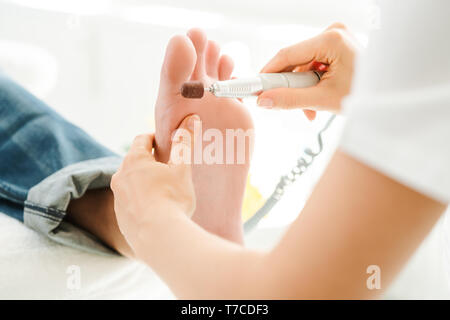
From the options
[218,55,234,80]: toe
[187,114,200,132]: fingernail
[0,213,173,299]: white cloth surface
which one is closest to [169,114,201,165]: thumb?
[187,114,200,132]: fingernail

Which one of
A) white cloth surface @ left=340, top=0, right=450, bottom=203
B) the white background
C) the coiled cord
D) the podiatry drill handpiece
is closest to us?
white cloth surface @ left=340, top=0, right=450, bottom=203

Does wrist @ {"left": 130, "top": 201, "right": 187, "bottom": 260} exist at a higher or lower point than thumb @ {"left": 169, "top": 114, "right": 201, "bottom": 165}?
lower

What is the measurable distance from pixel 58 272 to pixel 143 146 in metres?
0.20

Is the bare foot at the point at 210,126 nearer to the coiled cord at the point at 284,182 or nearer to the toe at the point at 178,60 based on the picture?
the toe at the point at 178,60

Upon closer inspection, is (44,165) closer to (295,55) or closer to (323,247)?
(295,55)

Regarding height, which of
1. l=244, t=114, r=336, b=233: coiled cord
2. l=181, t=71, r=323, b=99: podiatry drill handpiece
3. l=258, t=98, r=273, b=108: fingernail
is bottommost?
l=244, t=114, r=336, b=233: coiled cord

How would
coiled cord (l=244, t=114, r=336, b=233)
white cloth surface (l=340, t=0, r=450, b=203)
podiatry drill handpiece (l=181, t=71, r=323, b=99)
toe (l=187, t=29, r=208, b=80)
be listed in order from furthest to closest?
coiled cord (l=244, t=114, r=336, b=233)
toe (l=187, t=29, r=208, b=80)
podiatry drill handpiece (l=181, t=71, r=323, b=99)
white cloth surface (l=340, t=0, r=450, b=203)

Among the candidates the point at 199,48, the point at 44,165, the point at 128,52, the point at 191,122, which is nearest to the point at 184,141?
the point at 191,122

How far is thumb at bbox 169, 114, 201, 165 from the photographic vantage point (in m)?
0.49

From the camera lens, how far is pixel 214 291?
329mm

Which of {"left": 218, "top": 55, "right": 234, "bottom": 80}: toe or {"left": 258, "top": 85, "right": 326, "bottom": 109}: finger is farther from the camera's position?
{"left": 218, "top": 55, "right": 234, "bottom": 80}: toe

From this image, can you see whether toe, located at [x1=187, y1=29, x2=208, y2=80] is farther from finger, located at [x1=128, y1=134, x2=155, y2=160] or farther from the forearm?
the forearm
